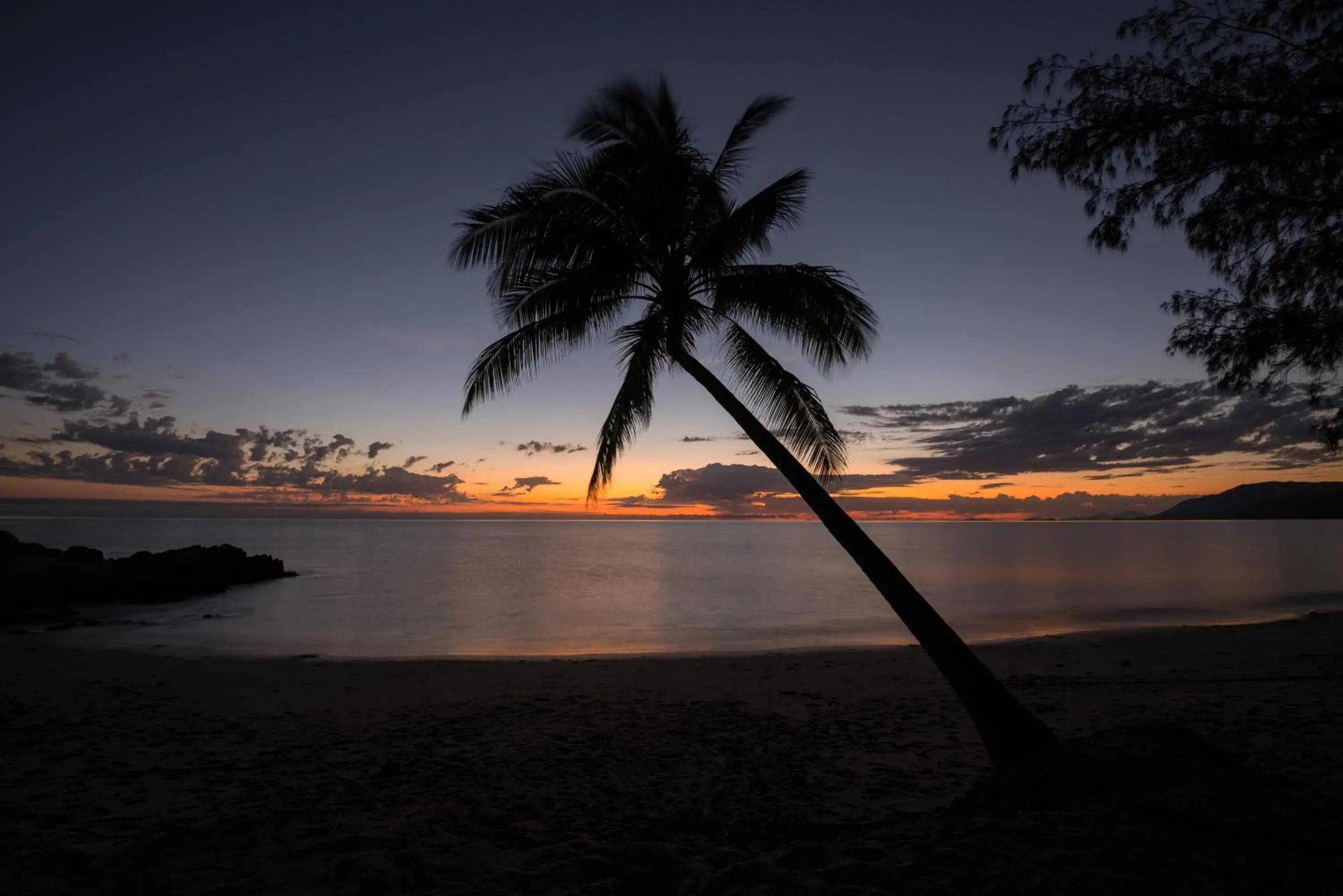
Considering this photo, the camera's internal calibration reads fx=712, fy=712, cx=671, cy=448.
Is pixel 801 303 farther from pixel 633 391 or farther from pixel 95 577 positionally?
pixel 95 577

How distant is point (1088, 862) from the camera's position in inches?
156

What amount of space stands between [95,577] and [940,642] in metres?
29.6

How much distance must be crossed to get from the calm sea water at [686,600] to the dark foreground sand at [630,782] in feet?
22.6

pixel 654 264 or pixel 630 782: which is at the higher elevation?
pixel 654 264

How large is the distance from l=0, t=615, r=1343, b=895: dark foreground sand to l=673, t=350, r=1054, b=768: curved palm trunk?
0.63m

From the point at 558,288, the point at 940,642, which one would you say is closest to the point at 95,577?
the point at 558,288

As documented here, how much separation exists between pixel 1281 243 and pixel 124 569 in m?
34.1

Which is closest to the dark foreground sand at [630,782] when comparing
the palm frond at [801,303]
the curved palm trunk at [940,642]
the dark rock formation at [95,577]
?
the curved palm trunk at [940,642]

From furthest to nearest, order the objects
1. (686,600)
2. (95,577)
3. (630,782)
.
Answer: (686,600)
(95,577)
(630,782)

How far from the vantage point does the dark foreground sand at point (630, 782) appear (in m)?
4.20

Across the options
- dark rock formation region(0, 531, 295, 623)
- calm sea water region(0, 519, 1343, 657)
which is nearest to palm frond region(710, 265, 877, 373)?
calm sea water region(0, 519, 1343, 657)

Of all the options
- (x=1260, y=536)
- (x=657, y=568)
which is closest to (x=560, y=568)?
(x=657, y=568)

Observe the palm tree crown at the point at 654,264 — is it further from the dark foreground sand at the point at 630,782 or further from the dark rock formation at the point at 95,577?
the dark rock formation at the point at 95,577

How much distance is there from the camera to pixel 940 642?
6.49m
